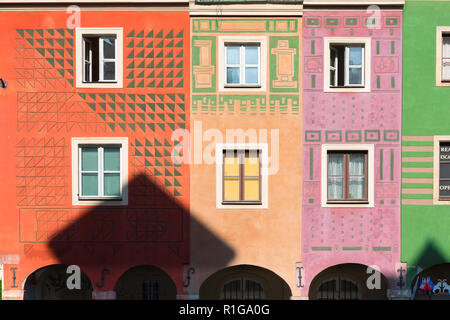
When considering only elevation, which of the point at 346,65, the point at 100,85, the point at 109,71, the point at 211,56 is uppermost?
the point at 211,56

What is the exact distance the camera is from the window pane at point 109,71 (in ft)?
30.2

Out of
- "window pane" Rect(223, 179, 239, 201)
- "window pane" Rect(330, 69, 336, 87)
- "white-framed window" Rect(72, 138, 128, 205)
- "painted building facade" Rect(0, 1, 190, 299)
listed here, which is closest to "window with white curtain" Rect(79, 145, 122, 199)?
"white-framed window" Rect(72, 138, 128, 205)

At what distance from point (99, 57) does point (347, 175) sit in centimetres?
709

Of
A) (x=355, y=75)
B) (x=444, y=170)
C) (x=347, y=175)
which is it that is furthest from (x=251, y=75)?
(x=444, y=170)

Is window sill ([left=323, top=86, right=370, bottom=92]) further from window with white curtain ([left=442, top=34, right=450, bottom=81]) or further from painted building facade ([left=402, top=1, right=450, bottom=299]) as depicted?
window with white curtain ([left=442, top=34, right=450, bottom=81])

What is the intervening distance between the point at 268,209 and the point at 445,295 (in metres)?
5.50

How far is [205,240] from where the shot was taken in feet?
29.5

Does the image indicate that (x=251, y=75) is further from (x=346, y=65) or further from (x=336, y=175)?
(x=336, y=175)

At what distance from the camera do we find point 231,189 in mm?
9055

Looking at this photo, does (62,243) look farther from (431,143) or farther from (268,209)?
(431,143)

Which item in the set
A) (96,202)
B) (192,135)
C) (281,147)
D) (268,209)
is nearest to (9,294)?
(96,202)

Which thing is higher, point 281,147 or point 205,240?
point 281,147

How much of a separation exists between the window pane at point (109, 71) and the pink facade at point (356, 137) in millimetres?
4935

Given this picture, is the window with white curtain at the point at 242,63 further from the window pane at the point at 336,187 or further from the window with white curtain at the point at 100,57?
the window pane at the point at 336,187
